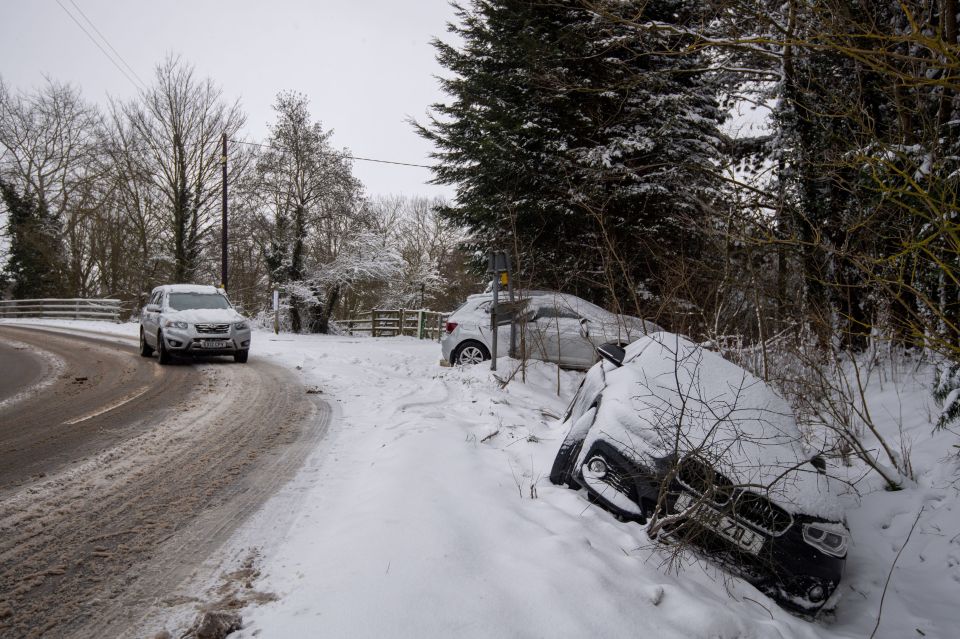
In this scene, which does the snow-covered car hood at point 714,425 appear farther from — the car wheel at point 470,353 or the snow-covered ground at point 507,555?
the car wheel at point 470,353

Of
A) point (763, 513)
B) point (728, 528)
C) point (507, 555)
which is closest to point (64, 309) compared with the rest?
point (507, 555)

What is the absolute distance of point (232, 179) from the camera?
25656 millimetres

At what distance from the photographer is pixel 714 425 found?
316 centimetres

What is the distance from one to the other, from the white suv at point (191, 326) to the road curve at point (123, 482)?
1.97 m

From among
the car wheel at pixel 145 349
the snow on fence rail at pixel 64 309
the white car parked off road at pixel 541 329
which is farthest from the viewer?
the snow on fence rail at pixel 64 309

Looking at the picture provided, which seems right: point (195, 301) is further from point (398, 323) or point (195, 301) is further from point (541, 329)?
point (398, 323)

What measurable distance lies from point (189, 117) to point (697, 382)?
94.5 feet

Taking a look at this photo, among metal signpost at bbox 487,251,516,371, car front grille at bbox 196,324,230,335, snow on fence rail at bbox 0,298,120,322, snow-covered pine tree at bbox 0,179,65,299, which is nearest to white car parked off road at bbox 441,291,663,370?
metal signpost at bbox 487,251,516,371

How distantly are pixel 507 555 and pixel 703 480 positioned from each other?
4.28 ft

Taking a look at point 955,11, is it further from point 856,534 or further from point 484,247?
point 484,247

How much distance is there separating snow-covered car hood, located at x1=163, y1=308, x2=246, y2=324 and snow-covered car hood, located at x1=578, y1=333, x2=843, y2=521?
8.77 m

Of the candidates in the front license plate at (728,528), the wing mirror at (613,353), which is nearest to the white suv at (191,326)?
the wing mirror at (613,353)

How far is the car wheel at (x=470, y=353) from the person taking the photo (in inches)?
392

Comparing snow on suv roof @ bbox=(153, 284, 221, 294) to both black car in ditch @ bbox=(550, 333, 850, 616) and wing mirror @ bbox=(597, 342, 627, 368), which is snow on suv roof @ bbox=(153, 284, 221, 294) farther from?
black car in ditch @ bbox=(550, 333, 850, 616)
